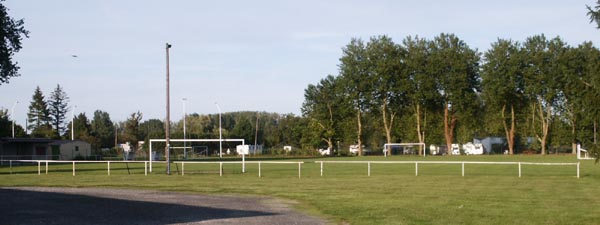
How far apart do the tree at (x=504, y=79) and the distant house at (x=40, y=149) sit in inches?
2119

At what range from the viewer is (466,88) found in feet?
312

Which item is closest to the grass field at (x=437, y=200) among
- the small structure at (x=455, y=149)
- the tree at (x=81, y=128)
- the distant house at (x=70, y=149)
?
the distant house at (x=70, y=149)

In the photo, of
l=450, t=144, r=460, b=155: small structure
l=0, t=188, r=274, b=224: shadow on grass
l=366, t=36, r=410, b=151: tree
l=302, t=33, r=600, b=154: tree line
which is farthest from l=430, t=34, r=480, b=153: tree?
l=0, t=188, r=274, b=224: shadow on grass

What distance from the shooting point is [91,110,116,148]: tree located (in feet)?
424

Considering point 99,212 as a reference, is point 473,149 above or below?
below

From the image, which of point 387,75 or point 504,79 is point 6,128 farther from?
point 504,79

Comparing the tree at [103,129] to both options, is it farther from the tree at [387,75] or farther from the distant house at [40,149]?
the tree at [387,75]

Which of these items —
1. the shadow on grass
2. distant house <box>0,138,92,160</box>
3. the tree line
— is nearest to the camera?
the shadow on grass

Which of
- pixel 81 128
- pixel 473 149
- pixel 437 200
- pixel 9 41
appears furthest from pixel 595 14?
pixel 81 128

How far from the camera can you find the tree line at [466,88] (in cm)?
9212

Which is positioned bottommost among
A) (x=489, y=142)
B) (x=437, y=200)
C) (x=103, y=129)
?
(x=489, y=142)

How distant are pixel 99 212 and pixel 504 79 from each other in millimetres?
82813

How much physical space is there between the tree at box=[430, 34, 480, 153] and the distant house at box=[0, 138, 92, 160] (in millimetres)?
48307

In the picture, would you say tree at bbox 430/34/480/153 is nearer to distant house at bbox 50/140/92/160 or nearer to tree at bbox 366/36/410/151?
tree at bbox 366/36/410/151
